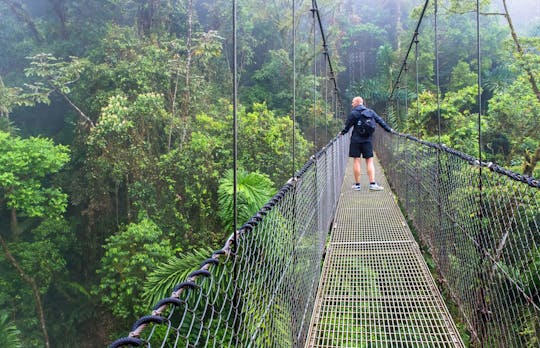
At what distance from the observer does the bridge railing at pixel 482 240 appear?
112 centimetres

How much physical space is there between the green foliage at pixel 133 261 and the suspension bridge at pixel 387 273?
372 cm

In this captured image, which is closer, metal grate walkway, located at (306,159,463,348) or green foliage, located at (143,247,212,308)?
metal grate walkway, located at (306,159,463,348)

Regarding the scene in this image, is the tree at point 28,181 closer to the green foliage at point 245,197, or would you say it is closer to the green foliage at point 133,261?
the green foliage at point 133,261

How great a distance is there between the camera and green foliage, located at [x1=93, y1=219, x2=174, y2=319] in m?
5.66

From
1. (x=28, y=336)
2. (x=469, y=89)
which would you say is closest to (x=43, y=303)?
(x=28, y=336)

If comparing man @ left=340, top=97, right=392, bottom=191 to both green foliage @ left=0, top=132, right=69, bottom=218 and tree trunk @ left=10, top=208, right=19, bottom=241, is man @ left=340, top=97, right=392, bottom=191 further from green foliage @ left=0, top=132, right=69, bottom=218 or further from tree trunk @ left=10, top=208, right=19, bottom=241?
tree trunk @ left=10, top=208, right=19, bottom=241

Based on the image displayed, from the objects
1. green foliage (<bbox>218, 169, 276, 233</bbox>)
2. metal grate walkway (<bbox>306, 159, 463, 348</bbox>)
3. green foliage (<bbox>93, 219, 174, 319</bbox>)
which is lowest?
green foliage (<bbox>93, 219, 174, 319</bbox>)

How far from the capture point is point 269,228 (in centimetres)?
111

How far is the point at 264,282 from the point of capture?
1.04 metres

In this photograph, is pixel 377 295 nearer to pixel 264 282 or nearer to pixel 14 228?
pixel 264 282

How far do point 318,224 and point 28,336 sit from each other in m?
6.95

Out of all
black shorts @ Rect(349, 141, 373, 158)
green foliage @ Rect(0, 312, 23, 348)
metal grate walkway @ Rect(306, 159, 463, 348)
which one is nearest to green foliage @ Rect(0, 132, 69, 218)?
green foliage @ Rect(0, 312, 23, 348)

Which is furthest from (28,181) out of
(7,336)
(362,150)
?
(362,150)

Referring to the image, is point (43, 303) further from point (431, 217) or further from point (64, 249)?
point (431, 217)
